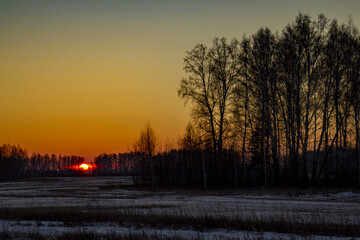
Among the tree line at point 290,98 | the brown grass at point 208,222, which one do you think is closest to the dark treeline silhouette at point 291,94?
the tree line at point 290,98

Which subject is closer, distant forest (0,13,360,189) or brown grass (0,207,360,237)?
brown grass (0,207,360,237)

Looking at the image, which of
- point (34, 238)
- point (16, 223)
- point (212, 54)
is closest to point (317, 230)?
point (34, 238)

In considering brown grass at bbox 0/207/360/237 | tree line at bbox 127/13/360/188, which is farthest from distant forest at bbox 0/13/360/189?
brown grass at bbox 0/207/360/237

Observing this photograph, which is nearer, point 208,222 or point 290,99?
point 208,222

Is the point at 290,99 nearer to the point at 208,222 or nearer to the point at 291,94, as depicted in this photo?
the point at 291,94

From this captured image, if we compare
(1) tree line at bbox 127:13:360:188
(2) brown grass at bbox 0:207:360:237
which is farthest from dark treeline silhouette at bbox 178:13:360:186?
(2) brown grass at bbox 0:207:360:237

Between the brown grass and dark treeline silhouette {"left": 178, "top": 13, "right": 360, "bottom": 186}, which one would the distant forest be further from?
the brown grass

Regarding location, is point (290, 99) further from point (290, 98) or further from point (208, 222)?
point (208, 222)

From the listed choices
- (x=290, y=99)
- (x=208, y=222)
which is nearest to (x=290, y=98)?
(x=290, y=99)

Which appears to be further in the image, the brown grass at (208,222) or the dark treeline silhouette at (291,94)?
the dark treeline silhouette at (291,94)

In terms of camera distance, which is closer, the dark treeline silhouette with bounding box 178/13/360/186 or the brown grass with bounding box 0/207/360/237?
the brown grass with bounding box 0/207/360/237

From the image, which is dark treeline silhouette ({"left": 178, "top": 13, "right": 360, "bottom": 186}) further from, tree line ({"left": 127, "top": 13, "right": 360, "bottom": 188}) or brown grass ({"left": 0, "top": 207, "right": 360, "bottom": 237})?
brown grass ({"left": 0, "top": 207, "right": 360, "bottom": 237})

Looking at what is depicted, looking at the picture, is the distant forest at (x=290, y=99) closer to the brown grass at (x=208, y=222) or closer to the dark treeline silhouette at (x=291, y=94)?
the dark treeline silhouette at (x=291, y=94)

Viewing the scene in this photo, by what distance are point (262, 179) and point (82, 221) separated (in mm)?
25573
